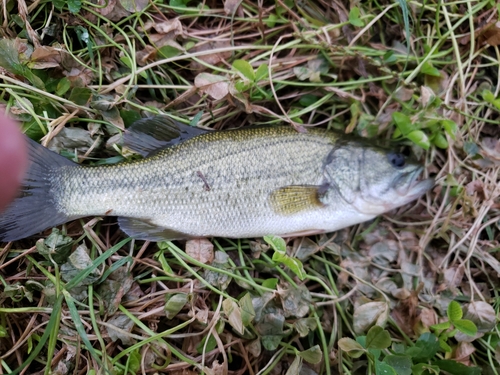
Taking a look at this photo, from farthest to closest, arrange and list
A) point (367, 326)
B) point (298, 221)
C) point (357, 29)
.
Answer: point (357, 29)
point (298, 221)
point (367, 326)

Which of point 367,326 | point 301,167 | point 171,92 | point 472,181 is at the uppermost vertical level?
point 171,92

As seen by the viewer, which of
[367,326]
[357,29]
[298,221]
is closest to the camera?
[367,326]

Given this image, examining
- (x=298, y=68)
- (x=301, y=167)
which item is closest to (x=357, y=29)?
(x=298, y=68)

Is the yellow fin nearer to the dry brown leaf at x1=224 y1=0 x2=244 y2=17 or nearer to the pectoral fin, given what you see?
the pectoral fin

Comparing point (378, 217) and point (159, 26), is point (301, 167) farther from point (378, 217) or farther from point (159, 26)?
point (159, 26)

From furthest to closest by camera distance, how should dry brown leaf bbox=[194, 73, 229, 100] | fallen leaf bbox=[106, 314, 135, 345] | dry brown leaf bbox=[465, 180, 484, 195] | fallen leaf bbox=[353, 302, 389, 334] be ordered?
dry brown leaf bbox=[465, 180, 484, 195] < dry brown leaf bbox=[194, 73, 229, 100] < fallen leaf bbox=[353, 302, 389, 334] < fallen leaf bbox=[106, 314, 135, 345]

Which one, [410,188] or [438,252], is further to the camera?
[438,252]

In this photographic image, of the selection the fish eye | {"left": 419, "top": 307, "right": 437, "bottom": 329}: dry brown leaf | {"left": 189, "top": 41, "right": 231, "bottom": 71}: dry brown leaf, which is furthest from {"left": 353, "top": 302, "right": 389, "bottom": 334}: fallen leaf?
{"left": 189, "top": 41, "right": 231, "bottom": 71}: dry brown leaf
